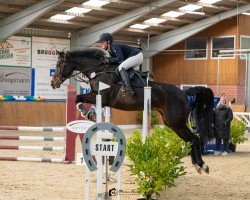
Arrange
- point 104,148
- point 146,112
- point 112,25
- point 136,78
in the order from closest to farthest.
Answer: point 104,148 → point 146,112 → point 136,78 → point 112,25

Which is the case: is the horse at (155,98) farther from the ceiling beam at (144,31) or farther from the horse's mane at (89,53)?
the ceiling beam at (144,31)

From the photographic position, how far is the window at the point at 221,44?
26.0 metres

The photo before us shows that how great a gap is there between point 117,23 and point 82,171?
14881 mm

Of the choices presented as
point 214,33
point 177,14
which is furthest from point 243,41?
point 177,14

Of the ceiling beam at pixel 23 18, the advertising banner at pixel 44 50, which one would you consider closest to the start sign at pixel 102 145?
the ceiling beam at pixel 23 18

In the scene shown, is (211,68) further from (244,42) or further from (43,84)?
(43,84)

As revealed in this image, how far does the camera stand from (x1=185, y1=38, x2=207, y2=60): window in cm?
2703

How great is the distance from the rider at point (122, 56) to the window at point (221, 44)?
59.0 feet

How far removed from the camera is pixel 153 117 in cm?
2481

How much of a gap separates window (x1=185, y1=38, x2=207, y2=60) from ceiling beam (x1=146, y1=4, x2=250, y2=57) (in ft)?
2.61

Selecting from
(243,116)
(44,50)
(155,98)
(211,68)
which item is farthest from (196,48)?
(155,98)

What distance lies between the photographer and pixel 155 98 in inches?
333

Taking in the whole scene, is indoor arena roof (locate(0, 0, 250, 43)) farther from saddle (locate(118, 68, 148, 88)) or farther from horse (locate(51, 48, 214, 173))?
saddle (locate(118, 68, 148, 88))

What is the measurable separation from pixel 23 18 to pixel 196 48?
923cm
